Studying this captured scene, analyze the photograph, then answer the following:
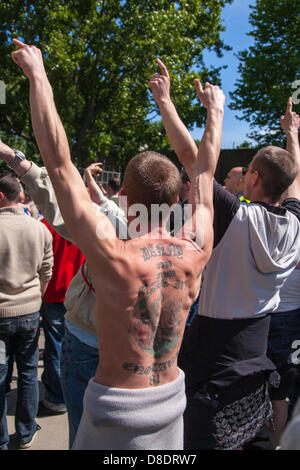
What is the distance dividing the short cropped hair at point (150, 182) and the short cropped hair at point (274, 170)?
2.75ft

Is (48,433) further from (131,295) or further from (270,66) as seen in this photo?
(270,66)

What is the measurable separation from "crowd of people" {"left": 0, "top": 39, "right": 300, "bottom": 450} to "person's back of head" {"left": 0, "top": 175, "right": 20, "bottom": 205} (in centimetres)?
22

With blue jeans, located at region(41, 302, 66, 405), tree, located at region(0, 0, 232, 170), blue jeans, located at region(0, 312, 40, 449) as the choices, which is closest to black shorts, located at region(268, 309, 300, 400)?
blue jeans, located at region(0, 312, 40, 449)

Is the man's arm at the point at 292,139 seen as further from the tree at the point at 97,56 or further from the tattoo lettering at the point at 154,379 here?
the tree at the point at 97,56

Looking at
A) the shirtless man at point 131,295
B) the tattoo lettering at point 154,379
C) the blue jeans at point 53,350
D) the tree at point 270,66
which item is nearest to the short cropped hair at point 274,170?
the shirtless man at point 131,295

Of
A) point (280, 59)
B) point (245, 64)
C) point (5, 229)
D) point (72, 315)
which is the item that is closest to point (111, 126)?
point (245, 64)

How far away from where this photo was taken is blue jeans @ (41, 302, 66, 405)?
12.3 ft

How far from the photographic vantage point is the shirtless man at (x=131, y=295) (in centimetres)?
143

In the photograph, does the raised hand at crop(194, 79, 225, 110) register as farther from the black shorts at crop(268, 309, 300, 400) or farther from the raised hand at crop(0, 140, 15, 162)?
the black shorts at crop(268, 309, 300, 400)

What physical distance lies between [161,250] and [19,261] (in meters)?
1.85

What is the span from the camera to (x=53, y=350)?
3.82 meters

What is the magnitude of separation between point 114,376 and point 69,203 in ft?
2.18

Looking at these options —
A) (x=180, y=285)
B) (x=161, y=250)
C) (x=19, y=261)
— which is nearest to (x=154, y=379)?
(x=180, y=285)

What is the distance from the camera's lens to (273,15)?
1670 centimetres
